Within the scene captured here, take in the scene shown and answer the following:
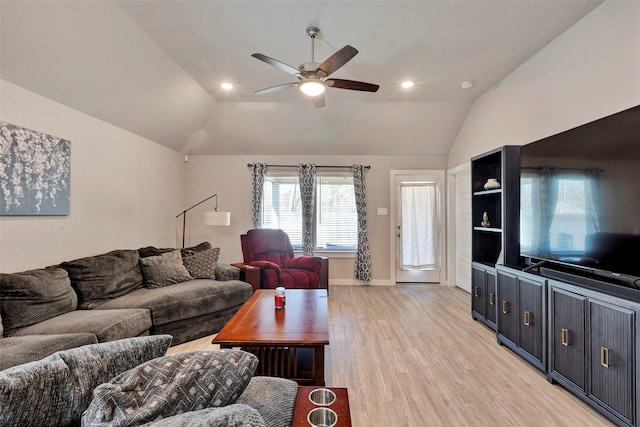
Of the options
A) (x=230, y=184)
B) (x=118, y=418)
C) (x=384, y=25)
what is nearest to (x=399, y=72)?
(x=384, y=25)

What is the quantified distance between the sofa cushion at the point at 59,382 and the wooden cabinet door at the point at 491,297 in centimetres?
326

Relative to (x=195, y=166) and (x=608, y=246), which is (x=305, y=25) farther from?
(x=195, y=166)

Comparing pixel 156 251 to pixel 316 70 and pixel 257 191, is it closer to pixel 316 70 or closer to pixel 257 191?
pixel 257 191

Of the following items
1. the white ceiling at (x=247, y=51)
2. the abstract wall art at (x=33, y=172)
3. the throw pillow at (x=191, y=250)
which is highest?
the white ceiling at (x=247, y=51)

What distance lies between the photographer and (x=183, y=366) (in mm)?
911

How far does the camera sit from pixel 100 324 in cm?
217

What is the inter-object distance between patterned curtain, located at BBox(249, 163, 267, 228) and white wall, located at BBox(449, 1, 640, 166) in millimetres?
3685

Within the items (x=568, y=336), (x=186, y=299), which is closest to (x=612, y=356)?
(x=568, y=336)

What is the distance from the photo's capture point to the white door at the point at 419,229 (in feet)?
17.4

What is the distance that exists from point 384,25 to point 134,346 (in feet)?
9.62

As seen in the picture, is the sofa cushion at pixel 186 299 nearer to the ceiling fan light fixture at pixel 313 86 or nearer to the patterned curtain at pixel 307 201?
the patterned curtain at pixel 307 201

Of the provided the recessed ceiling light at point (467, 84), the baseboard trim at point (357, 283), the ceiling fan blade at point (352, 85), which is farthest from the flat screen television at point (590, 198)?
the baseboard trim at point (357, 283)

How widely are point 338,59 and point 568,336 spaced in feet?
→ 8.79

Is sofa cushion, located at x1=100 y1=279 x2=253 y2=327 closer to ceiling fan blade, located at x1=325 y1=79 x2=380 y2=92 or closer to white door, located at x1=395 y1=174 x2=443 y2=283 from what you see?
ceiling fan blade, located at x1=325 y1=79 x2=380 y2=92
